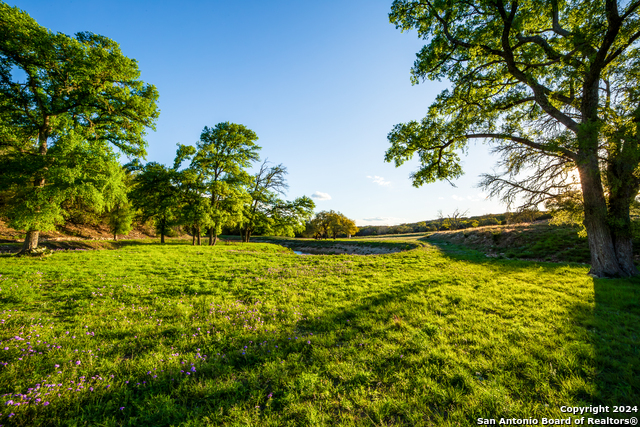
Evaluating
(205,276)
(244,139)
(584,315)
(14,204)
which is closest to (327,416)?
(584,315)

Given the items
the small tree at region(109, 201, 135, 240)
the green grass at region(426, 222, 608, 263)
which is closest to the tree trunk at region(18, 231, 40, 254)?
the small tree at region(109, 201, 135, 240)

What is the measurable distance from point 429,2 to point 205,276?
57.2ft

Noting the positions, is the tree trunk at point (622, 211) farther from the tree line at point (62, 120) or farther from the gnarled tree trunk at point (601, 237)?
the tree line at point (62, 120)

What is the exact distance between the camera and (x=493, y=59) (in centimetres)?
1178

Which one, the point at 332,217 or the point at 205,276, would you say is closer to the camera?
the point at 205,276

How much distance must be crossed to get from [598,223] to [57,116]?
102ft

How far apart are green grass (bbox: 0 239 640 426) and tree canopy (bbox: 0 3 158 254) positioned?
19.5 feet

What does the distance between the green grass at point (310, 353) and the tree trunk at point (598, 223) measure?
3.63 ft

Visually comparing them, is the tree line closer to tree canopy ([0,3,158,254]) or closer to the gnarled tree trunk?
tree canopy ([0,3,158,254])

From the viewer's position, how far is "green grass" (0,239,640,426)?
3006 millimetres

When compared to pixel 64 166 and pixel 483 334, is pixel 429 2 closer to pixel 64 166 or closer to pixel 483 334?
pixel 483 334

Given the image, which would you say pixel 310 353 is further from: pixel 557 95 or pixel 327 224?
pixel 327 224

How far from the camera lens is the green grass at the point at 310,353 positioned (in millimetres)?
3006

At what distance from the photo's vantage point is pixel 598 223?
9.75m
